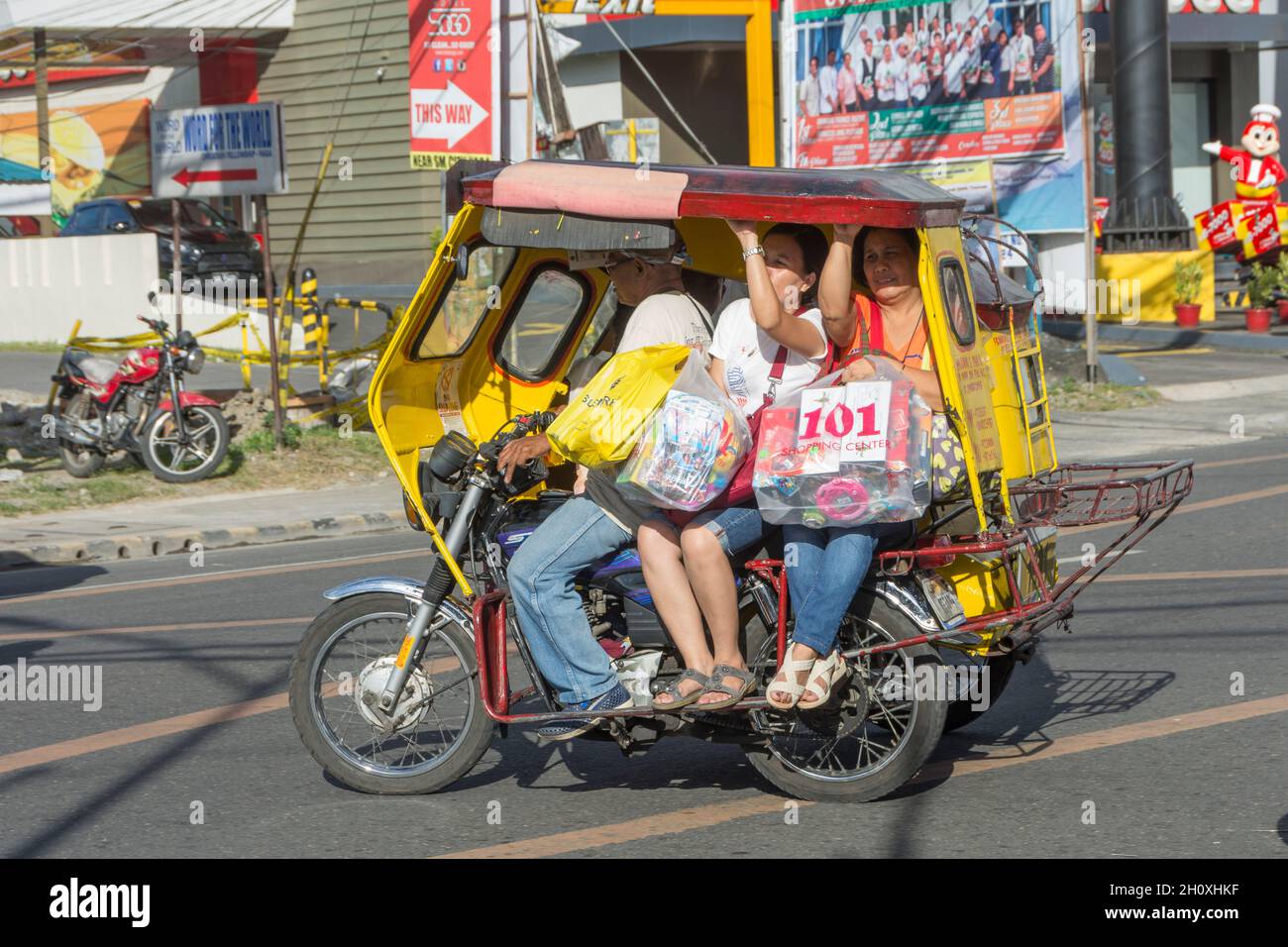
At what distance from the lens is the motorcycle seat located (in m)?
14.6

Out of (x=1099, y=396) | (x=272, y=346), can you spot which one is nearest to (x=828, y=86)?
(x=1099, y=396)

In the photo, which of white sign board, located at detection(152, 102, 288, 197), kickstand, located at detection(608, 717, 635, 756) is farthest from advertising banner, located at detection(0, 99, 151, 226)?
kickstand, located at detection(608, 717, 635, 756)

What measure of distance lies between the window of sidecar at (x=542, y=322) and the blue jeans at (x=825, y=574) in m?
1.81

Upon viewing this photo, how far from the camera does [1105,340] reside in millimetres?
23750

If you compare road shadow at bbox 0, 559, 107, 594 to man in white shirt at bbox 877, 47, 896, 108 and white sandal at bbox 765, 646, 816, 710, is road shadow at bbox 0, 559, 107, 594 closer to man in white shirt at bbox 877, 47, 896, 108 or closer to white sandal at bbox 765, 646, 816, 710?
white sandal at bbox 765, 646, 816, 710

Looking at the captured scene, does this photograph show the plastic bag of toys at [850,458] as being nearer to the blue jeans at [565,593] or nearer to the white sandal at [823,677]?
the white sandal at [823,677]

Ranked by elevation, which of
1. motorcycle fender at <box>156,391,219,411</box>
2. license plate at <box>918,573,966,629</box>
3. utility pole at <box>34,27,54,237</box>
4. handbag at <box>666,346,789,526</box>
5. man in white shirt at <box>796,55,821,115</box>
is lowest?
license plate at <box>918,573,966,629</box>

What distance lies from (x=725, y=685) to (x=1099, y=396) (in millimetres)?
14034

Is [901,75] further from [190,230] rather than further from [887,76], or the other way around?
[190,230]

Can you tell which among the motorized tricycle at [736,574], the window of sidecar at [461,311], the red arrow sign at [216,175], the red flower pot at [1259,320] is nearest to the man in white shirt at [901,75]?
the red flower pot at [1259,320]

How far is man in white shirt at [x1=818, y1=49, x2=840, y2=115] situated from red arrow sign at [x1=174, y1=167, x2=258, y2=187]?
26.0ft

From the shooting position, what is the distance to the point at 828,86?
21.4 metres

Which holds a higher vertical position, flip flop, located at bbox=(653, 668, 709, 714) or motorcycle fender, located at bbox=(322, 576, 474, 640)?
motorcycle fender, located at bbox=(322, 576, 474, 640)

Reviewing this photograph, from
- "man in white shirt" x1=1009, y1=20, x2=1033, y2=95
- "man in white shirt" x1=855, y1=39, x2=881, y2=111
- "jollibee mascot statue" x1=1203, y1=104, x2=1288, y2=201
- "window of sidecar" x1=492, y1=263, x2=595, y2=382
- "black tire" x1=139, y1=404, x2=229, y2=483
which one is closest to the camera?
"window of sidecar" x1=492, y1=263, x2=595, y2=382
